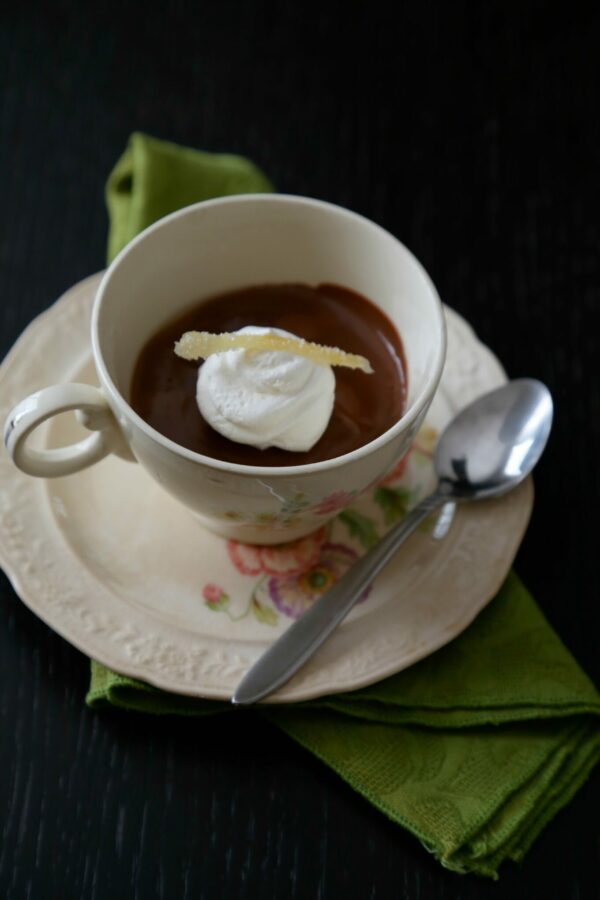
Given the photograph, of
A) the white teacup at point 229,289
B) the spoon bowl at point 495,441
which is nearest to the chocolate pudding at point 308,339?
the white teacup at point 229,289

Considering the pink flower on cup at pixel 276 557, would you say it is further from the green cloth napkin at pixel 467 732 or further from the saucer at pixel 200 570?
the green cloth napkin at pixel 467 732

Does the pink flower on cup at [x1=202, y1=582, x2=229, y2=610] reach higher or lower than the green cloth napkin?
higher

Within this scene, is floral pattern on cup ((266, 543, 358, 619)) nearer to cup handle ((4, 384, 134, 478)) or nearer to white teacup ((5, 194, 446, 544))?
white teacup ((5, 194, 446, 544))

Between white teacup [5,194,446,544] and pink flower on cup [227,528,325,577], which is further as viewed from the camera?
pink flower on cup [227,528,325,577]

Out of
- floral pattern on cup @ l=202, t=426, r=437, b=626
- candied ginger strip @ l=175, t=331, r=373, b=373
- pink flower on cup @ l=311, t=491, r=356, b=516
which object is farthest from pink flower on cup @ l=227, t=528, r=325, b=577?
candied ginger strip @ l=175, t=331, r=373, b=373

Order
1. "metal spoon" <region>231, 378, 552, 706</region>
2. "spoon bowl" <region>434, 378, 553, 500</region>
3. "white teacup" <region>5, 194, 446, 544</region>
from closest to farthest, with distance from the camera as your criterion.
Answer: "white teacup" <region>5, 194, 446, 544</region>
"metal spoon" <region>231, 378, 552, 706</region>
"spoon bowl" <region>434, 378, 553, 500</region>

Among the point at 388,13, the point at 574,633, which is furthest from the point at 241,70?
the point at 574,633
